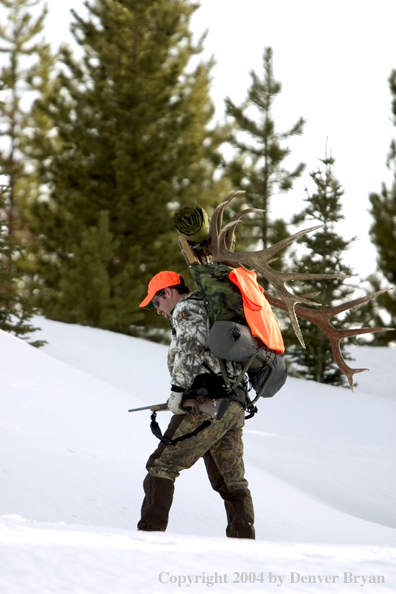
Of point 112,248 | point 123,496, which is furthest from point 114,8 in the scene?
point 123,496

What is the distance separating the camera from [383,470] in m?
7.12

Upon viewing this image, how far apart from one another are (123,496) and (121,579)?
7.38 ft

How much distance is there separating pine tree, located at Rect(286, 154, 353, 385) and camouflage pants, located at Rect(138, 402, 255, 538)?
10.8 metres

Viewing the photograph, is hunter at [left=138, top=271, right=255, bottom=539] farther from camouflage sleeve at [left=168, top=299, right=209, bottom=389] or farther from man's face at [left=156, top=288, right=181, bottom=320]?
man's face at [left=156, top=288, right=181, bottom=320]

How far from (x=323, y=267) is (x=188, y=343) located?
36.9ft

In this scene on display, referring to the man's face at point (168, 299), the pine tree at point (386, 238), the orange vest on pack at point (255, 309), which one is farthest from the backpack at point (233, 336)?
the pine tree at point (386, 238)

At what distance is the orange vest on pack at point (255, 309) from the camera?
2.97 m

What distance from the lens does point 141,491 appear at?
4.30 m

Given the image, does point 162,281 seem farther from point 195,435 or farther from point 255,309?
point 195,435

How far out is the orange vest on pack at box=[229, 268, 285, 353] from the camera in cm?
297

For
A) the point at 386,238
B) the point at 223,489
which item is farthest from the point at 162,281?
the point at 386,238

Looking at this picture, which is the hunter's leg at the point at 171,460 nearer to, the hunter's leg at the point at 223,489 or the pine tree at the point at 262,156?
the hunter's leg at the point at 223,489

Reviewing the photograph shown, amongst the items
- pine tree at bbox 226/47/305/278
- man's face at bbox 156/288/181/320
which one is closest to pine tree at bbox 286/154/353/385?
pine tree at bbox 226/47/305/278

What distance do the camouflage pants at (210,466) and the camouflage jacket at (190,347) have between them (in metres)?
0.19
